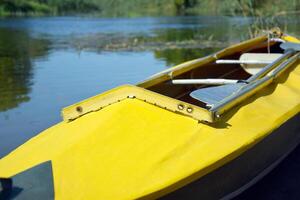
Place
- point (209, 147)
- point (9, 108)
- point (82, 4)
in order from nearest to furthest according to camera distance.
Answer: point (209, 147)
point (9, 108)
point (82, 4)

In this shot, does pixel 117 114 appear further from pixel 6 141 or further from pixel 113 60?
pixel 113 60

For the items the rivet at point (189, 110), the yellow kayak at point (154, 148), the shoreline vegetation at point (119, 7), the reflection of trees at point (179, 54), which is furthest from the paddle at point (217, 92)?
the shoreline vegetation at point (119, 7)

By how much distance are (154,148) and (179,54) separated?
15786mm

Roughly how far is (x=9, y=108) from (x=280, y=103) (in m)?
5.54

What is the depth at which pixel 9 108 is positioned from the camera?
28.3 ft

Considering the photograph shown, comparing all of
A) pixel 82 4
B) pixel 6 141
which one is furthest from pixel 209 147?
pixel 82 4

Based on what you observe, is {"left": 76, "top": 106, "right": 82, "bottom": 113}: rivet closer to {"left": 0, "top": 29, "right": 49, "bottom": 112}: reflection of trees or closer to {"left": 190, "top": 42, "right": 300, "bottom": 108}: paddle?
{"left": 190, "top": 42, "right": 300, "bottom": 108}: paddle

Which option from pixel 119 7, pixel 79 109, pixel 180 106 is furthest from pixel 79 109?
pixel 119 7

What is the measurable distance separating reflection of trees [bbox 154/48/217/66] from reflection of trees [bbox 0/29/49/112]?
15.7 feet

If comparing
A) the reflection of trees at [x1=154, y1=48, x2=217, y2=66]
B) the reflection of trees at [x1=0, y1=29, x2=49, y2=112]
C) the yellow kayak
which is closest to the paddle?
the yellow kayak

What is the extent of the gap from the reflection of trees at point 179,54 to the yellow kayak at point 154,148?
11.3 metres

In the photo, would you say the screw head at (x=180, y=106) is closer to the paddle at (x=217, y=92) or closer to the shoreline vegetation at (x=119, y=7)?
the paddle at (x=217, y=92)

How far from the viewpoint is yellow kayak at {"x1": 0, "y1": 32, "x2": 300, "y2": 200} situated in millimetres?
3176

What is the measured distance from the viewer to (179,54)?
1909 centimetres
